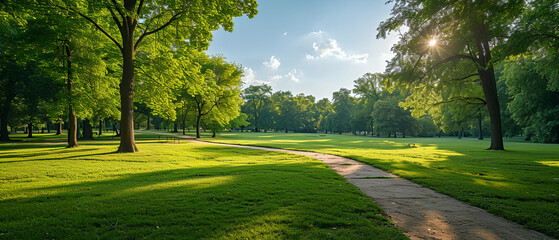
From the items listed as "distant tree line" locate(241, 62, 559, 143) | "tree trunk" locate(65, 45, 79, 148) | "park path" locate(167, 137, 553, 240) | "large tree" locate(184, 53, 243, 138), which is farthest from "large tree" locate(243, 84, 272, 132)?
"park path" locate(167, 137, 553, 240)

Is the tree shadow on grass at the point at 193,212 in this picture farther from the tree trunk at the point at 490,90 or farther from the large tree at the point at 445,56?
the tree trunk at the point at 490,90

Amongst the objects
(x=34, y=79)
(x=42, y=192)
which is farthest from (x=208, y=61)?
(x=42, y=192)

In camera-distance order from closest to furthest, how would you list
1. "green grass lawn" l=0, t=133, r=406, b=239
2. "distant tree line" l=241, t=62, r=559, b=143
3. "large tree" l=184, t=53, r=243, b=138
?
"green grass lawn" l=0, t=133, r=406, b=239 < "distant tree line" l=241, t=62, r=559, b=143 < "large tree" l=184, t=53, r=243, b=138

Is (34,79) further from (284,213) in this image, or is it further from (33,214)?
(284,213)

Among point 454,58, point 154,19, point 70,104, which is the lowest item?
point 70,104

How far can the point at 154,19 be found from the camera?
14398 millimetres

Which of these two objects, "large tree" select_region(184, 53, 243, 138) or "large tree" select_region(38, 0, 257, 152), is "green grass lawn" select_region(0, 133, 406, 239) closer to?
"large tree" select_region(38, 0, 257, 152)

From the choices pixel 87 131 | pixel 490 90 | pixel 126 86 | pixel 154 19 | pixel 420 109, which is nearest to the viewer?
pixel 126 86

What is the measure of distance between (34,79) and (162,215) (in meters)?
31.1

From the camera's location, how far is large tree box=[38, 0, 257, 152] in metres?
12.3

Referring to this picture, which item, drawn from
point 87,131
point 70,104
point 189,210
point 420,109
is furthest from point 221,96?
point 189,210

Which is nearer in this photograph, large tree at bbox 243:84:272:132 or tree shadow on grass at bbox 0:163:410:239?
tree shadow on grass at bbox 0:163:410:239

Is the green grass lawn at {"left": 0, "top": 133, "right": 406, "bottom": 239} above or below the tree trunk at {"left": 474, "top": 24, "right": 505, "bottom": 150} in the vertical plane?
below

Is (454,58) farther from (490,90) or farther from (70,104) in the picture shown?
(70,104)
